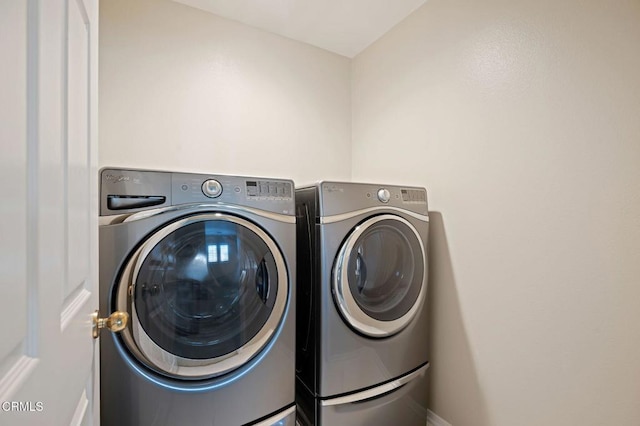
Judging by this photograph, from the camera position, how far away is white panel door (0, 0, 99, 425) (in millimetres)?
347

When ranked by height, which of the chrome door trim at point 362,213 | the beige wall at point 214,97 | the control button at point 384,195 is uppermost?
the beige wall at point 214,97

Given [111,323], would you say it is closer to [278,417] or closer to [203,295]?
[203,295]

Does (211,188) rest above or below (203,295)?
above

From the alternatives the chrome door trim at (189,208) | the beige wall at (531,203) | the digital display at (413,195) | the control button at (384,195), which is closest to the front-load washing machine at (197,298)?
the chrome door trim at (189,208)

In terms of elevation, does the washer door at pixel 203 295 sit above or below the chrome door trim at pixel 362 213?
below

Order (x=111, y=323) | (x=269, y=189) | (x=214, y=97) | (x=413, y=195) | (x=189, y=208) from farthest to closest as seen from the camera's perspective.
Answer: (x=214, y=97) → (x=413, y=195) → (x=269, y=189) → (x=189, y=208) → (x=111, y=323)

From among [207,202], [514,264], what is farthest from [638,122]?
[207,202]

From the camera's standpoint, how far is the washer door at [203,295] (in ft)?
3.24

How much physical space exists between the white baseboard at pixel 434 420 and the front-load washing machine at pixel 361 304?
0.08m

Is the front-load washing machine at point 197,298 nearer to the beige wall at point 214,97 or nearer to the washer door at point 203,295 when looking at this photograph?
the washer door at point 203,295

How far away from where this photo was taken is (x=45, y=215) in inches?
17.7

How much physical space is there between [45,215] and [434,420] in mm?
1954

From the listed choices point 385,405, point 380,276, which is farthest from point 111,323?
point 385,405

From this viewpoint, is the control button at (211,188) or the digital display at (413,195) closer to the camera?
the control button at (211,188)
